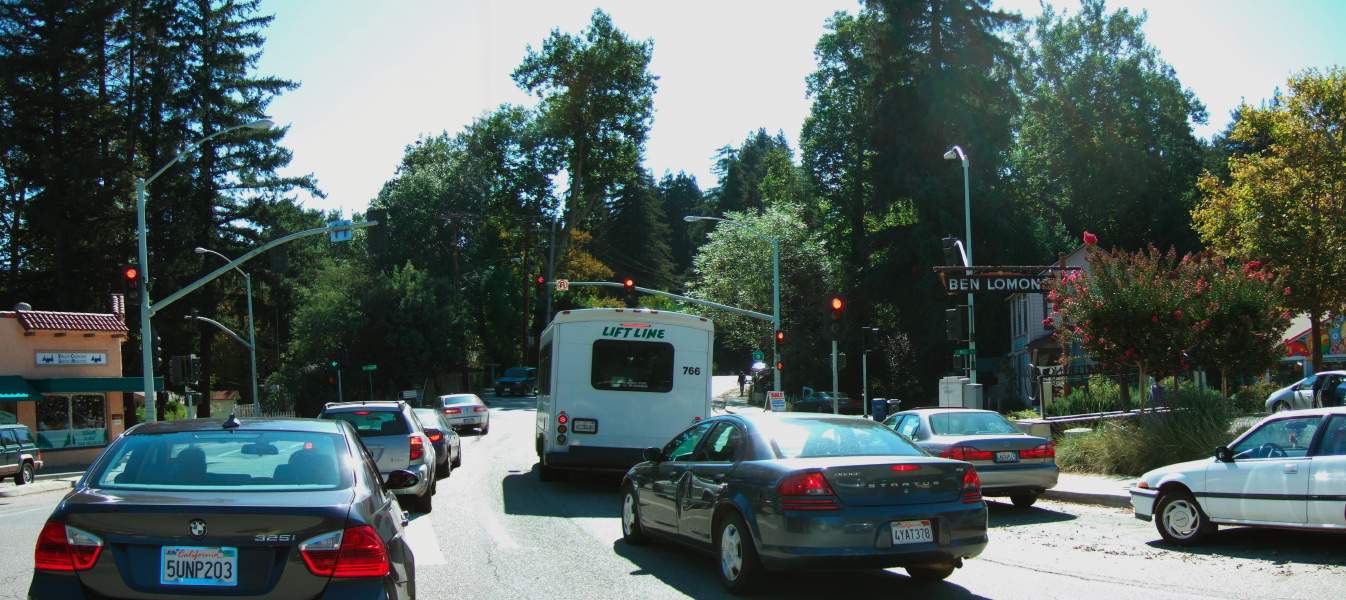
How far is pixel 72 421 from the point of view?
3338cm

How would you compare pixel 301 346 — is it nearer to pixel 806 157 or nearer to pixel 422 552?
pixel 806 157

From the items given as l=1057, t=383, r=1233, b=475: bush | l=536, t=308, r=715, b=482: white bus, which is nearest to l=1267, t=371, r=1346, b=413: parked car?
l=1057, t=383, r=1233, b=475: bush

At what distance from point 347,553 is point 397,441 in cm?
966

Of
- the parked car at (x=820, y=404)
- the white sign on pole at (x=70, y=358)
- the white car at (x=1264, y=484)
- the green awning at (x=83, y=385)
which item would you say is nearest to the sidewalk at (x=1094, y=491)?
the white car at (x=1264, y=484)

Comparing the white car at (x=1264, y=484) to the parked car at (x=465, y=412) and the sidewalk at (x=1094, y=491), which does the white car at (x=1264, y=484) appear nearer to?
the sidewalk at (x=1094, y=491)

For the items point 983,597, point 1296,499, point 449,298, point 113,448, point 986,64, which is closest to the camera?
point 113,448

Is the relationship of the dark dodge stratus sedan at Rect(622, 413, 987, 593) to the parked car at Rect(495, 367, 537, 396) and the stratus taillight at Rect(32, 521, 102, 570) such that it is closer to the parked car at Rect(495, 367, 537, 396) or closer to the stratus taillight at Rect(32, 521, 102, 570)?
the stratus taillight at Rect(32, 521, 102, 570)

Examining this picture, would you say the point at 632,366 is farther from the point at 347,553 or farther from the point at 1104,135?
the point at 1104,135

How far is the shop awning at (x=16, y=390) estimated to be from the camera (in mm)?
30297

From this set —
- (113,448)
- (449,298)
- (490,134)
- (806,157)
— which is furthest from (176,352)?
(113,448)

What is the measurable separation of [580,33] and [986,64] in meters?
23.0

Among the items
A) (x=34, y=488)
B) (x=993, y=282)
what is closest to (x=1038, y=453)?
(x=993, y=282)

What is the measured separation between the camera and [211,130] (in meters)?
44.9

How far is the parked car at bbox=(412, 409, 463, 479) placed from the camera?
1847cm
